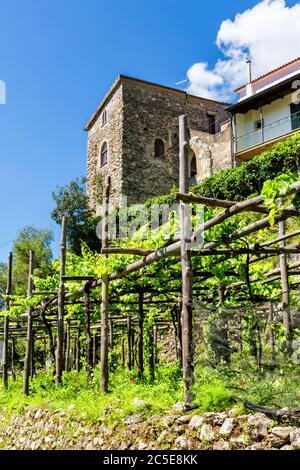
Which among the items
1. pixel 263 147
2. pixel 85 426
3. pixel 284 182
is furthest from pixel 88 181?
pixel 284 182

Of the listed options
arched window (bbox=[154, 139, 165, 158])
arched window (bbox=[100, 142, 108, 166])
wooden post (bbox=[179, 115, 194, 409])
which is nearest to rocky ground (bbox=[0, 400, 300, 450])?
wooden post (bbox=[179, 115, 194, 409])

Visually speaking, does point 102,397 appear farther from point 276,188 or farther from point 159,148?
point 159,148

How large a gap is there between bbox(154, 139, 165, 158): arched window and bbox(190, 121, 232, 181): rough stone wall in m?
2.64

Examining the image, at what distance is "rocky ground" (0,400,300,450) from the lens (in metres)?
4.45

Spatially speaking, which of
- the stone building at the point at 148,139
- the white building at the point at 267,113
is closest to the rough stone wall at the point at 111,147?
the stone building at the point at 148,139

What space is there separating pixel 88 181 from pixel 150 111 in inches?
226

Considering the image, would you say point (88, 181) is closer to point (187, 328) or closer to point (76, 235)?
point (76, 235)

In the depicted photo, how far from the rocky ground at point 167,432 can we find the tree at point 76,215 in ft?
60.0

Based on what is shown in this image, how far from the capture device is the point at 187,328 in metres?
5.81

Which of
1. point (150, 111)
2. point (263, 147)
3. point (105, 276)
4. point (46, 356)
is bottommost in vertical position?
point (46, 356)

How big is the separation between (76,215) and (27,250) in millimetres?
4961

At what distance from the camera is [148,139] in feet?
97.0

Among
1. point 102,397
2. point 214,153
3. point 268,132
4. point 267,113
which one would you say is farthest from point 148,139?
point 102,397

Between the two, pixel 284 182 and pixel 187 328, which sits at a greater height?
pixel 284 182
